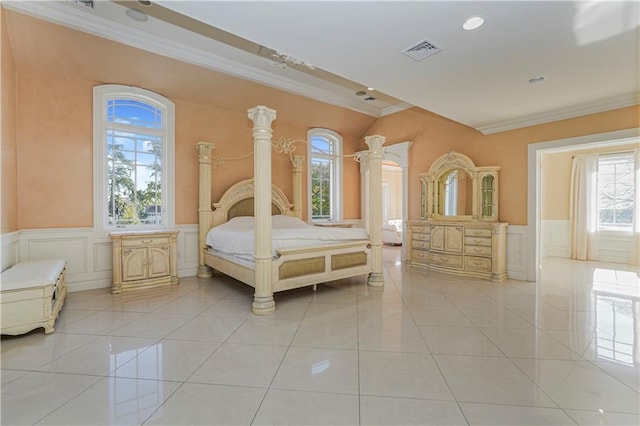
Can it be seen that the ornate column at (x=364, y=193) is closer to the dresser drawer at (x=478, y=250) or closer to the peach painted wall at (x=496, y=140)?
the peach painted wall at (x=496, y=140)

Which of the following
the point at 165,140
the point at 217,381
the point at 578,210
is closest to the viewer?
the point at 217,381

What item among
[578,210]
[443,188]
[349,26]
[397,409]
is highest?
[349,26]

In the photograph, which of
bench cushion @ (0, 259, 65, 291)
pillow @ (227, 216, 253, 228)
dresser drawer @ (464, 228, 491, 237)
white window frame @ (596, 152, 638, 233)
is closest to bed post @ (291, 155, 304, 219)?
pillow @ (227, 216, 253, 228)

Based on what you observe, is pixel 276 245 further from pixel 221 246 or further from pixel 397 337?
pixel 397 337

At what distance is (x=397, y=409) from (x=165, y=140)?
5.11 metres

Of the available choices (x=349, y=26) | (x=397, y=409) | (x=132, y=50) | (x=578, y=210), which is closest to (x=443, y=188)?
(x=578, y=210)

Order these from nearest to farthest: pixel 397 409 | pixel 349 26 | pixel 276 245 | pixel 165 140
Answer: pixel 397 409, pixel 349 26, pixel 276 245, pixel 165 140

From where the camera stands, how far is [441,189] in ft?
19.6

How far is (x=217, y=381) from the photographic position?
2.07 metres

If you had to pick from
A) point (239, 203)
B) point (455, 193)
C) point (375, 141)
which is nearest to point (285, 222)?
point (239, 203)

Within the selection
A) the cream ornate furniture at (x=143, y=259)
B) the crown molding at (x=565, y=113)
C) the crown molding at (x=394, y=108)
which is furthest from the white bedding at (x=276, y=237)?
the crown molding at (x=394, y=108)

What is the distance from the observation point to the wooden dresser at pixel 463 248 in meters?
5.05

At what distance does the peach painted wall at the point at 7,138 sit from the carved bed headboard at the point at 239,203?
2.51 metres

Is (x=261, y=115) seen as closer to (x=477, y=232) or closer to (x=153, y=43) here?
(x=153, y=43)
